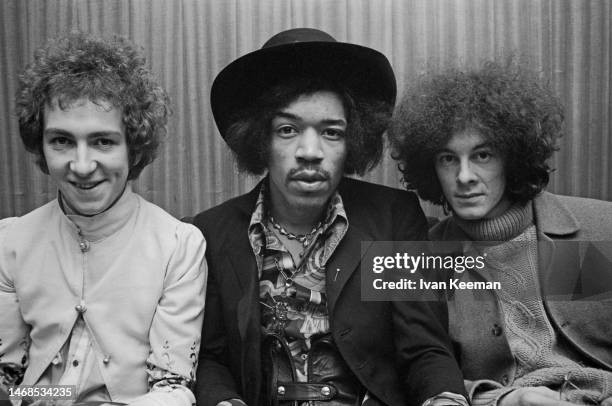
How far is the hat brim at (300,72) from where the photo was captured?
4.80ft

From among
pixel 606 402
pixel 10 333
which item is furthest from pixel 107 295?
pixel 606 402

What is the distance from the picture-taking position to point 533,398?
4.30ft

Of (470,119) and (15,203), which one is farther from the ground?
(470,119)

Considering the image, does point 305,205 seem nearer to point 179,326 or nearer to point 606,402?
point 179,326

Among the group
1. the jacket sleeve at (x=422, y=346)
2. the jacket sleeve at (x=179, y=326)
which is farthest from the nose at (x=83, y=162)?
the jacket sleeve at (x=422, y=346)

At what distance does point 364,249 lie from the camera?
145 centimetres

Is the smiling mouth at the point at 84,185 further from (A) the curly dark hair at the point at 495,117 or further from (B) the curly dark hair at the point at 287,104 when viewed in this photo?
(A) the curly dark hair at the point at 495,117

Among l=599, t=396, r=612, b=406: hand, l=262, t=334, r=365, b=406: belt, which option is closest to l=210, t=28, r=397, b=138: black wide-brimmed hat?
l=262, t=334, r=365, b=406: belt

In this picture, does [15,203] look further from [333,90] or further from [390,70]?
[390,70]

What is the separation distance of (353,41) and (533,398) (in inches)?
38.8

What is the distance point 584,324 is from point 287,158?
0.79 m

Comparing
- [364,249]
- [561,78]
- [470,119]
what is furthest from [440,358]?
[561,78]

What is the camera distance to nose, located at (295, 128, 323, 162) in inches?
55.0

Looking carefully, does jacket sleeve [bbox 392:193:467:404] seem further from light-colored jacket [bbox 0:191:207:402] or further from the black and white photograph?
light-colored jacket [bbox 0:191:207:402]
